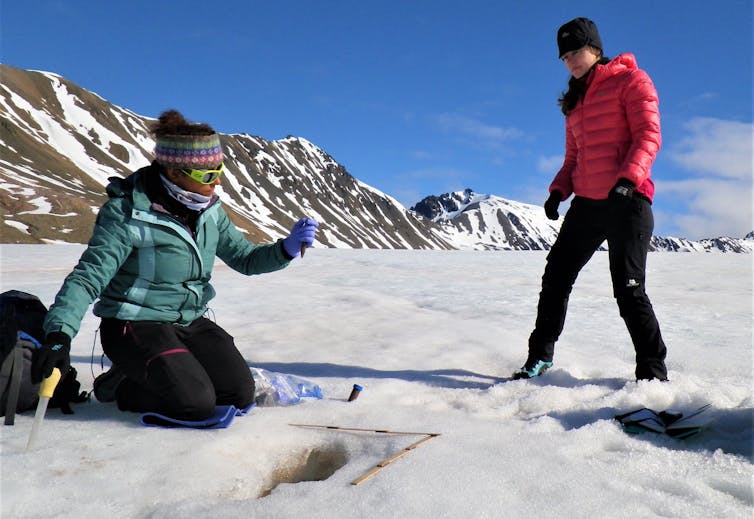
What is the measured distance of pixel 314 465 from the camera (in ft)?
8.17

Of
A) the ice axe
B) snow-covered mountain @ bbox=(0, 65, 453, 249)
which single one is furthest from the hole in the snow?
snow-covered mountain @ bbox=(0, 65, 453, 249)

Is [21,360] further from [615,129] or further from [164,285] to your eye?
[615,129]

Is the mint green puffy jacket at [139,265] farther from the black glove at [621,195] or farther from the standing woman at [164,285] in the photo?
the black glove at [621,195]

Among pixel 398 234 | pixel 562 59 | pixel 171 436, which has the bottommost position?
pixel 171 436

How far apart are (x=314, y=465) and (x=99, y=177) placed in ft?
325

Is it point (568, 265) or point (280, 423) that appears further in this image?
point (568, 265)

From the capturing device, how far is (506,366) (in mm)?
4121

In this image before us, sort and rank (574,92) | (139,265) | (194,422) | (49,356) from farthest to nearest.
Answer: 1. (574,92)
2. (139,265)
3. (194,422)
4. (49,356)

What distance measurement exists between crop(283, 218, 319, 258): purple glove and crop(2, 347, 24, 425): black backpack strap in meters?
1.64

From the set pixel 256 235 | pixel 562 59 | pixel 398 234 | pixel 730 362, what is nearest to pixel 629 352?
pixel 730 362

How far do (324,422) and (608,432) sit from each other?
1461 millimetres

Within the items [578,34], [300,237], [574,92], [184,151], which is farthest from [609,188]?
[184,151]

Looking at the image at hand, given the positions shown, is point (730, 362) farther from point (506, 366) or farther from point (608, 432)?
point (608, 432)

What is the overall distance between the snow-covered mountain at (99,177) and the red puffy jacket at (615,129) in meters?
3.17
